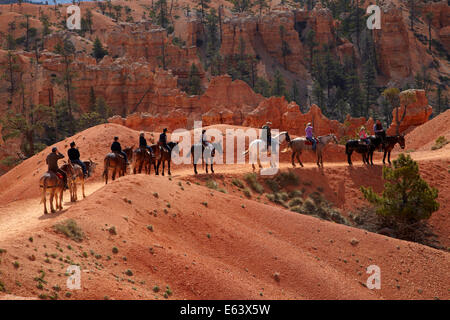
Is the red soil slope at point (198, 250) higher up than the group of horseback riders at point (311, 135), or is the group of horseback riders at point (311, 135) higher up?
the group of horseback riders at point (311, 135)

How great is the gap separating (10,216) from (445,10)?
94.6 meters

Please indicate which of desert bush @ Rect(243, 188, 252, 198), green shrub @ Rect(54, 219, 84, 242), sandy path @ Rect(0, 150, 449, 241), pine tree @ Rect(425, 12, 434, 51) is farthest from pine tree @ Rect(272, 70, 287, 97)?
green shrub @ Rect(54, 219, 84, 242)

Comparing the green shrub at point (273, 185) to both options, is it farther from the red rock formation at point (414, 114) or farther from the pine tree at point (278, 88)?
the pine tree at point (278, 88)

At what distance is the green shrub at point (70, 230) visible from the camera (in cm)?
1310

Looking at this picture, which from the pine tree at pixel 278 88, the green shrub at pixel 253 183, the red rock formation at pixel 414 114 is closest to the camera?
the green shrub at pixel 253 183

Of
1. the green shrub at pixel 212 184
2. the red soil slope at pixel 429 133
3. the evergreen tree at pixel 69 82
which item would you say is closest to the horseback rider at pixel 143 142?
the green shrub at pixel 212 184

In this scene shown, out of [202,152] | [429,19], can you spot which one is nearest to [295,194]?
[202,152]

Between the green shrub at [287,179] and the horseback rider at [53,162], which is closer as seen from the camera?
the horseback rider at [53,162]

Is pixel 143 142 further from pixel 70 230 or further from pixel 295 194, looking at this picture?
pixel 70 230

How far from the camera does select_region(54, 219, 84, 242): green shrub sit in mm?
13102

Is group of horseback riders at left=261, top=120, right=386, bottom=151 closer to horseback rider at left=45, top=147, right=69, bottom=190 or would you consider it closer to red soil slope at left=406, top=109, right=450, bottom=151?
red soil slope at left=406, top=109, right=450, bottom=151

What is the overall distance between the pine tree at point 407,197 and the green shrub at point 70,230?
51.3 feet

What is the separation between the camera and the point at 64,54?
→ 6625cm

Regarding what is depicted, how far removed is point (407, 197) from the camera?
2423 cm
